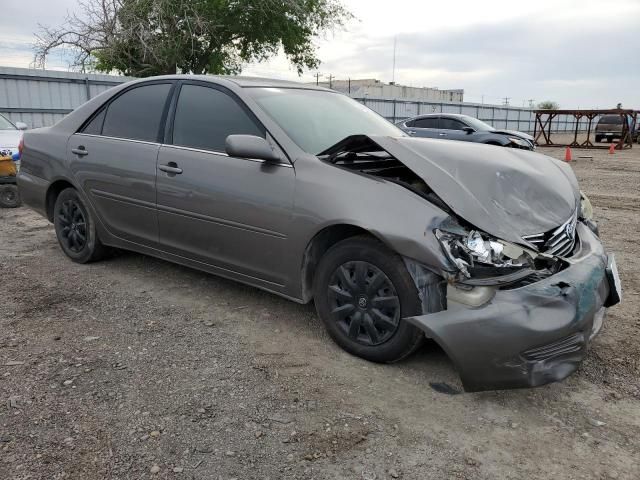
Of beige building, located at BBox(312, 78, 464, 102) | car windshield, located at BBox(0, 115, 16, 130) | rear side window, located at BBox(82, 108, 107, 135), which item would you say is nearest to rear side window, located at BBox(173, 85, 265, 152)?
rear side window, located at BBox(82, 108, 107, 135)

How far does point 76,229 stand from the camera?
4.80 m

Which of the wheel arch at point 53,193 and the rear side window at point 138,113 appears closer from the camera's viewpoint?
the rear side window at point 138,113

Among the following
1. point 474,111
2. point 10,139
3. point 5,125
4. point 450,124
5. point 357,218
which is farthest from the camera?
point 474,111

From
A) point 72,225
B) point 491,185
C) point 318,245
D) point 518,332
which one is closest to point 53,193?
point 72,225

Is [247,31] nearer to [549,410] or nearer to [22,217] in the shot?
[22,217]

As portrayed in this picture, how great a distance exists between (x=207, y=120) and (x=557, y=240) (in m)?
2.42

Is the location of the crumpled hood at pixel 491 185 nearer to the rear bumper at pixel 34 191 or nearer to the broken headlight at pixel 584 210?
the broken headlight at pixel 584 210

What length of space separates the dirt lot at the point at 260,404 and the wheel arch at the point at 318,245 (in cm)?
36

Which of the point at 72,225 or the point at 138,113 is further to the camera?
the point at 72,225

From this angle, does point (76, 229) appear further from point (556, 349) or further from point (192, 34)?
point (192, 34)

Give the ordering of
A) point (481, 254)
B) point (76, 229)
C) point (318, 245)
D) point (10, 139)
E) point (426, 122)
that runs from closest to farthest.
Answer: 1. point (481, 254)
2. point (318, 245)
3. point (76, 229)
4. point (10, 139)
5. point (426, 122)

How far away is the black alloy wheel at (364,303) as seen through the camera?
113 inches

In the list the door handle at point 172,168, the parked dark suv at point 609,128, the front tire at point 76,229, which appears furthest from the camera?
the parked dark suv at point 609,128

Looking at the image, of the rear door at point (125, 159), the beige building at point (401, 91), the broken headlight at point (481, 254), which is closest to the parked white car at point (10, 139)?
the rear door at point (125, 159)
